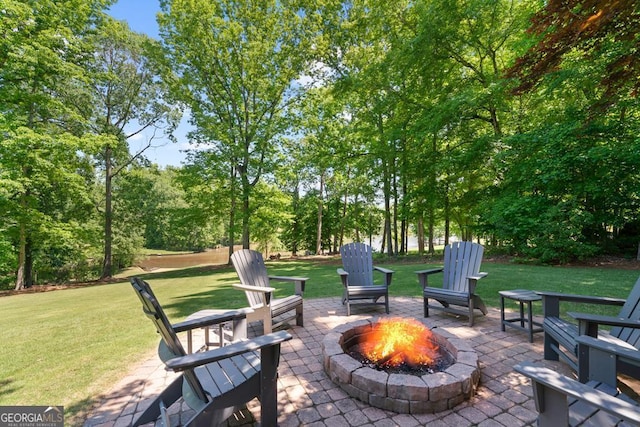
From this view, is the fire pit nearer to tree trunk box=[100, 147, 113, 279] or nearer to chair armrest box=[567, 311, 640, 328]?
chair armrest box=[567, 311, 640, 328]

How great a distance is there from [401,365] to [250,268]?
2.31 metres

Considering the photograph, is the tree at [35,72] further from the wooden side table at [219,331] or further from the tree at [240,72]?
the wooden side table at [219,331]

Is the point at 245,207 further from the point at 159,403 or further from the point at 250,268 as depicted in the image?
the point at 159,403

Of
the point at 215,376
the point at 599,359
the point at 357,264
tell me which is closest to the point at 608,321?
the point at 599,359

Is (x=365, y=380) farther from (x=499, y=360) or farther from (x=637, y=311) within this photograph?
(x=637, y=311)

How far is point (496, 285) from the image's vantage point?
5562 millimetres

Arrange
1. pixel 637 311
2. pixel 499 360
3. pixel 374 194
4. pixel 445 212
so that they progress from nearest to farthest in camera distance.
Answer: pixel 637 311
pixel 499 360
pixel 445 212
pixel 374 194

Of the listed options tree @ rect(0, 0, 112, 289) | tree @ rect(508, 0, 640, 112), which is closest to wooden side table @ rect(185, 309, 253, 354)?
tree @ rect(508, 0, 640, 112)

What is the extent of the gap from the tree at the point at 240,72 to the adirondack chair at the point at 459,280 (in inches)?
346

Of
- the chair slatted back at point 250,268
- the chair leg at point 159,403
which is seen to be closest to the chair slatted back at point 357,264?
the chair slatted back at point 250,268

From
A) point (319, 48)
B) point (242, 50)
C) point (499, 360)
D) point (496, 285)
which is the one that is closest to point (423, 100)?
point (319, 48)

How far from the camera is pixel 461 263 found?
3.96 metres

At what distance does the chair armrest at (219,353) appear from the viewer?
4.52 ft

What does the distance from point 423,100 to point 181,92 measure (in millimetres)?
10497
